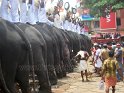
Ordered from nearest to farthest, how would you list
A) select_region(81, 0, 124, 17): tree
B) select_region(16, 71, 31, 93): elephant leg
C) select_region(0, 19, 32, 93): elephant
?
select_region(0, 19, 32, 93): elephant, select_region(16, 71, 31, 93): elephant leg, select_region(81, 0, 124, 17): tree

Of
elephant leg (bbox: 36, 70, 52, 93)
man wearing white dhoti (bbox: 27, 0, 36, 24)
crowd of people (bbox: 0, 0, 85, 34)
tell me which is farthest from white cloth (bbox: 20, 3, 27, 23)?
elephant leg (bbox: 36, 70, 52, 93)

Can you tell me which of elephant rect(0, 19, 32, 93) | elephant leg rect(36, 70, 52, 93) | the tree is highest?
the tree

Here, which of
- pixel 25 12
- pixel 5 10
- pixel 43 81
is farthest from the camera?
pixel 25 12

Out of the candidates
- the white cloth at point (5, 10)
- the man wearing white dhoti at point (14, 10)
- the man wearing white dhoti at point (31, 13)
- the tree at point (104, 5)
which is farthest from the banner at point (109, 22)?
the white cloth at point (5, 10)

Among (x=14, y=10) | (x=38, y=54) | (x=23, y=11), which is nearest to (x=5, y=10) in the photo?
(x=14, y=10)

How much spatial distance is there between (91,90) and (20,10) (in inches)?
147

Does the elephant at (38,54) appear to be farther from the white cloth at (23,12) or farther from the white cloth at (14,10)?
the white cloth at (23,12)

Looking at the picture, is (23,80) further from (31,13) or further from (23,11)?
(31,13)

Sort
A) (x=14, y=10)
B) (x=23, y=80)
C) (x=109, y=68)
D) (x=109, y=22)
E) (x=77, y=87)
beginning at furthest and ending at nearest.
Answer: (x=109, y=22) → (x=77, y=87) → (x=109, y=68) → (x=14, y=10) → (x=23, y=80)

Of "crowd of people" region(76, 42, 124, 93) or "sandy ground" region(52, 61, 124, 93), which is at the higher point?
"crowd of people" region(76, 42, 124, 93)

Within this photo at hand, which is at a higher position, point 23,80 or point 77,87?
point 23,80

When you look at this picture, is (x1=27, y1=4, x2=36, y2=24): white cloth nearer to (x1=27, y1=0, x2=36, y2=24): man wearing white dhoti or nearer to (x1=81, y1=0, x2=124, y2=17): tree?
(x1=27, y1=0, x2=36, y2=24): man wearing white dhoti

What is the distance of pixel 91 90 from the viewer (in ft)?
39.9

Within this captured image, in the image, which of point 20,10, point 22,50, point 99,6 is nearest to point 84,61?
point 20,10
